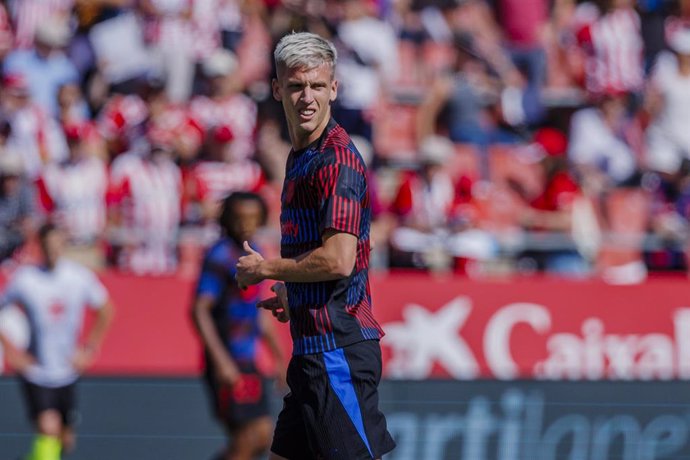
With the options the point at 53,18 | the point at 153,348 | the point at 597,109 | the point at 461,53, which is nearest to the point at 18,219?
the point at 153,348

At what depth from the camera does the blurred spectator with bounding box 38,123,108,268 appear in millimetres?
10391

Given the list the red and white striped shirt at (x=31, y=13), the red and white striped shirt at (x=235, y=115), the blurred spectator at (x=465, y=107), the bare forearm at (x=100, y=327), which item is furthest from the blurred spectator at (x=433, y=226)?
the red and white striped shirt at (x=31, y=13)

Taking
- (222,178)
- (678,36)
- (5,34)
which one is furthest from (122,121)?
(678,36)

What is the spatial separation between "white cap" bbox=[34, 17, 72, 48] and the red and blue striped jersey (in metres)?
8.09

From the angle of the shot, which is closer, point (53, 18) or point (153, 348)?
point (153, 348)

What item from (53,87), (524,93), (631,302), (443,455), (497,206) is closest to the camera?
(443,455)

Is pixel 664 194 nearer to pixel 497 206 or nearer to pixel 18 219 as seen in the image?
pixel 497 206

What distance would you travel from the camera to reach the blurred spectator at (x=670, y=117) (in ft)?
39.9

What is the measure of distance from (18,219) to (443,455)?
3600 mm

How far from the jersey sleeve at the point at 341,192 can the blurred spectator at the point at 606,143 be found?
7.44m

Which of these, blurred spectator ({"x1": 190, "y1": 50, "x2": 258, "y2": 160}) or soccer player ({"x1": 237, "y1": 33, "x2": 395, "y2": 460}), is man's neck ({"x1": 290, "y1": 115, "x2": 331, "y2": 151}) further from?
blurred spectator ({"x1": 190, "y1": 50, "x2": 258, "y2": 160})

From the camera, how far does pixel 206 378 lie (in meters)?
8.91

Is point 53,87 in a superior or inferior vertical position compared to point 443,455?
superior

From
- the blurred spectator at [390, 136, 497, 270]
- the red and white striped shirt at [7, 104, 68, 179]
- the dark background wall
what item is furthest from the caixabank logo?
the red and white striped shirt at [7, 104, 68, 179]
